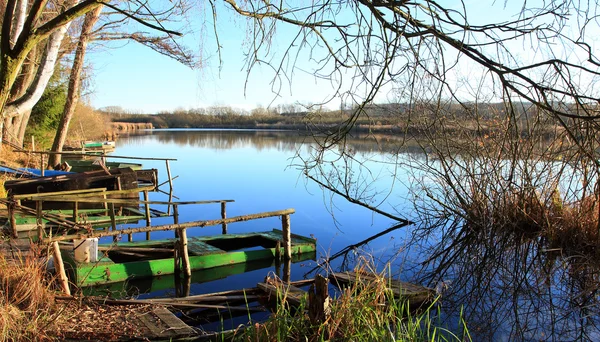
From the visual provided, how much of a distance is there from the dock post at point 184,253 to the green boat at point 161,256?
25 centimetres

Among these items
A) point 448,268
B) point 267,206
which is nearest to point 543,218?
point 448,268

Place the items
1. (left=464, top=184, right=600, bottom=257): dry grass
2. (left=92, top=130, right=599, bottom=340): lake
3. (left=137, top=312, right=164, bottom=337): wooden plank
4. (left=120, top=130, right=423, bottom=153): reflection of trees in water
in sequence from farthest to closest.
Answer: (left=120, top=130, right=423, bottom=153): reflection of trees in water < (left=464, top=184, right=600, bottom=257): dry grass < (left=92, top=130, right=599, bottom=340): lake < (left=137, top=312, right=164, bottom=337): wooden plank

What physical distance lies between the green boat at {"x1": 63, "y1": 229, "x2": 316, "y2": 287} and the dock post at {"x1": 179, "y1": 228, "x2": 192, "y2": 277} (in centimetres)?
25

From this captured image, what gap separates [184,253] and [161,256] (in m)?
1.02

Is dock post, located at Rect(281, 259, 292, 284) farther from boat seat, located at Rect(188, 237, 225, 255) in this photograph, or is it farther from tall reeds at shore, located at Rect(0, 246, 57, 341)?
tall reeds at shore, located at Rect(0, 246, 57, 341)

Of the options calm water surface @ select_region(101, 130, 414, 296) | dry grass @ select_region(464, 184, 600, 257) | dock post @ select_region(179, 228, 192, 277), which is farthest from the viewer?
calm water surface @ select_region(101, 130, 414, 296)

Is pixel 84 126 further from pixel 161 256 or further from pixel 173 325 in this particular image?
pixel 173 325

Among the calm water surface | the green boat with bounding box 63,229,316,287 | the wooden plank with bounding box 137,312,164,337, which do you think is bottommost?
the calm water surface

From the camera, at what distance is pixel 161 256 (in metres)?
9.40

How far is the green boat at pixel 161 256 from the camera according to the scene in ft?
25.2

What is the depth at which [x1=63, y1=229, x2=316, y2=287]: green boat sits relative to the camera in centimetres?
769

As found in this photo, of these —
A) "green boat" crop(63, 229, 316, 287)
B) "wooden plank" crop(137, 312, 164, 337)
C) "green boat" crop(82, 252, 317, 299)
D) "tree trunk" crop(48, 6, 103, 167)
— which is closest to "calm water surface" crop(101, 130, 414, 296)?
"green boat" crop(82, 252, 317, 299)

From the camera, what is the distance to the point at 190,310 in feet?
21.4

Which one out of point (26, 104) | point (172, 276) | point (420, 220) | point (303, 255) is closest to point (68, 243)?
point (172, 276)
